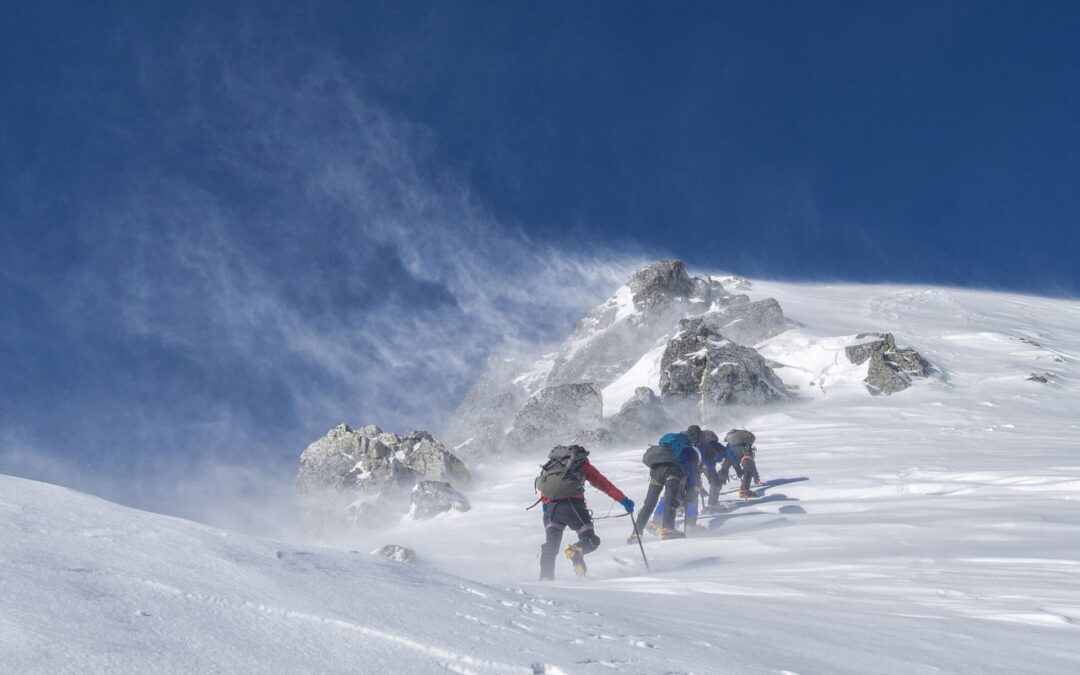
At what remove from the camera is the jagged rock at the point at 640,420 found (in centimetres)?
2886

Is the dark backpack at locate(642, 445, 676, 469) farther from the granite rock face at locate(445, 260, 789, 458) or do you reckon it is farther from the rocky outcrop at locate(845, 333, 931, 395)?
the rocky outcrop at locate(845, 333, 931, 395)

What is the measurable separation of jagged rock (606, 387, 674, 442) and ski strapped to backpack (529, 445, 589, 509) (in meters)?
18.2

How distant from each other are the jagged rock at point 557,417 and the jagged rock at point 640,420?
1.31 meters

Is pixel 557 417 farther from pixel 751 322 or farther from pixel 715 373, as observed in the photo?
pixel 751 322

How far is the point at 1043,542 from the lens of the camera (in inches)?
378

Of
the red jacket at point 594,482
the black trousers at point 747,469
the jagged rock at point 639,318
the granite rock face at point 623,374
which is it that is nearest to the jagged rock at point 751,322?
the granite rock face at point 623,374

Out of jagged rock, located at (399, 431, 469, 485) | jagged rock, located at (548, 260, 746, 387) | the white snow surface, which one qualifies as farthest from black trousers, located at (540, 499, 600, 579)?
jagged rock, located at (548, 260, 746, 387)

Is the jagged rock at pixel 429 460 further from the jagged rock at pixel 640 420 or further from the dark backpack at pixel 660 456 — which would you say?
the dark backpack at pixel 660 456

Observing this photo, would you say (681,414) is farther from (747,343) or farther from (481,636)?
(481,636)

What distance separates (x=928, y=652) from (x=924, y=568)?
3.81m

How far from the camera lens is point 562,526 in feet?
34.4

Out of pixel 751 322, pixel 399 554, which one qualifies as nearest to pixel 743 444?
pixel 399 554

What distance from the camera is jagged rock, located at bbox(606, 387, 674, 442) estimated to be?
94.7 feet

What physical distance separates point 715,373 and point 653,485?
19075 mm
